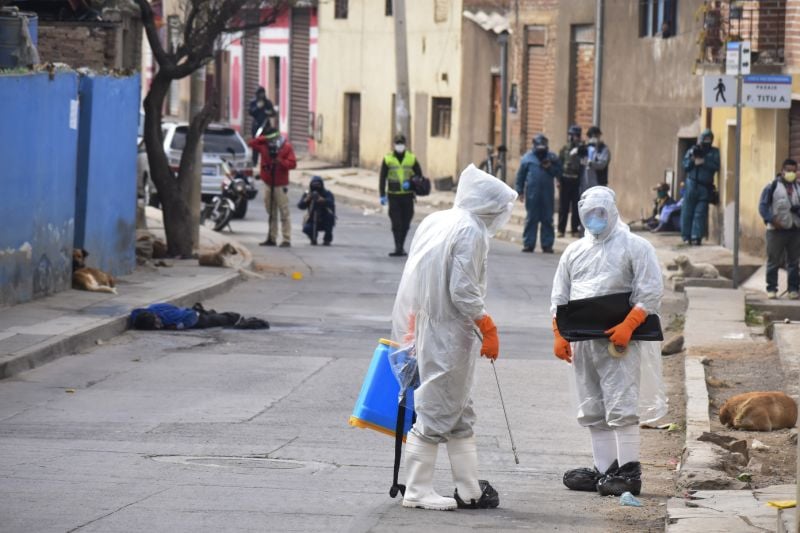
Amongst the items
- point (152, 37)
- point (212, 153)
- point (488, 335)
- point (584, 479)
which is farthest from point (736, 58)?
point (212, 153)

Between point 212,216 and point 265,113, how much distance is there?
13.4m

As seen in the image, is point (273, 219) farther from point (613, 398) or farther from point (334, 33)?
point (334, 33)

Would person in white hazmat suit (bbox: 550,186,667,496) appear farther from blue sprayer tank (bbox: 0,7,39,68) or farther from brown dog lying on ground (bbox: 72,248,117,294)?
blue sprayer tank (bbox: 0,7,39,68)

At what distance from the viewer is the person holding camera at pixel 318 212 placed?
2775 centimetres

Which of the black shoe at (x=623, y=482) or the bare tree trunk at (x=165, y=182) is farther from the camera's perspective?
the bare tree trunk at (x=165, y=182)

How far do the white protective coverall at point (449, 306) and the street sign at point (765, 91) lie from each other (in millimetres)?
12297

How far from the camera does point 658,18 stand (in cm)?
3206

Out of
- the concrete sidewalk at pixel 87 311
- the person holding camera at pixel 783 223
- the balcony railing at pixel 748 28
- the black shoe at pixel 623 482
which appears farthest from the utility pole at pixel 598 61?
the black shoe at pixel 623 482

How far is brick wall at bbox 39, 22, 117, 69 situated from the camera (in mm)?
22891

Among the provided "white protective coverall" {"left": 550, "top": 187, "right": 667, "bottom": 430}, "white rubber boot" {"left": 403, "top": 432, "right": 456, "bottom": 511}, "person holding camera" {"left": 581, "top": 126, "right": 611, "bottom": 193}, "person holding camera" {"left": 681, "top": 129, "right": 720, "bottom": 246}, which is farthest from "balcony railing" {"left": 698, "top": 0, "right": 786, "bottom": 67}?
"white rubber boot" {"left": 403, "top": 432, "right": 456, "bottom": 511}

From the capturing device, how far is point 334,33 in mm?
49469

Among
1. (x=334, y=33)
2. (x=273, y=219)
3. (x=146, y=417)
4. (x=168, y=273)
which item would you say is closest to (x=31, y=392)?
(x=146, y=417)

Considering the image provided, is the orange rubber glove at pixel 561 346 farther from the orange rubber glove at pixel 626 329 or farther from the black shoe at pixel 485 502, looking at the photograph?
the black shoe at pixel 485 502

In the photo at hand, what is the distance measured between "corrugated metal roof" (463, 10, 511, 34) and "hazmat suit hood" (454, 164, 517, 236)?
3100 centimetres
